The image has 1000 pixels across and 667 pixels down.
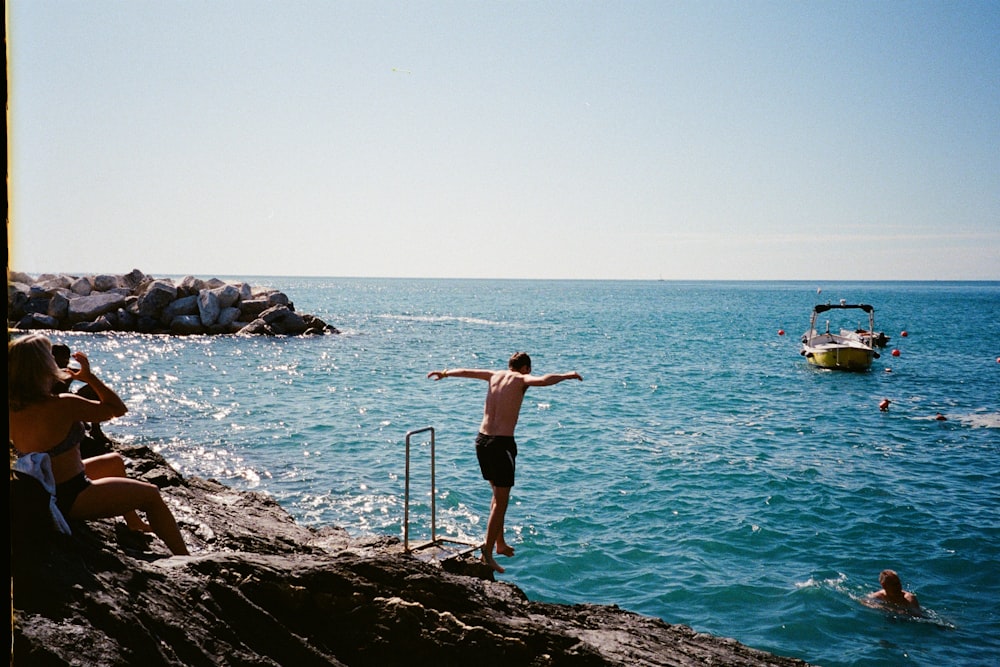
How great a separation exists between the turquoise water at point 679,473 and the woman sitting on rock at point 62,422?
7.61 m

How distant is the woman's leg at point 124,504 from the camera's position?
16.6ft

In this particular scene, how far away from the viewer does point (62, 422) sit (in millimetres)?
4812

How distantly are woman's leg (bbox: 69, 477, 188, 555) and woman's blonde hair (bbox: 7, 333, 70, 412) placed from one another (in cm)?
87

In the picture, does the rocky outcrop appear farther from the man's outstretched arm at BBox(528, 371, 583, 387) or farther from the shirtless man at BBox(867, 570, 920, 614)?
the shirtless man at BBox(867, 570, 920, 614)

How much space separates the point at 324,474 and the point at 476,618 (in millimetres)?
12894

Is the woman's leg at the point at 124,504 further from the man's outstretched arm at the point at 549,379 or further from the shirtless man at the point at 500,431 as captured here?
the man's outstretched arm at the point at 549,379

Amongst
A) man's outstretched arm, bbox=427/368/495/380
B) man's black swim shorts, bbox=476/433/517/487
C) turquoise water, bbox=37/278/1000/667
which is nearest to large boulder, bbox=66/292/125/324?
turquoise water, bbox=37/278/1000/667

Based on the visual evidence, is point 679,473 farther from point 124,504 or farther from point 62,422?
point 62,422

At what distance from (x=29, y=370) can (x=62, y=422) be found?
571 mm

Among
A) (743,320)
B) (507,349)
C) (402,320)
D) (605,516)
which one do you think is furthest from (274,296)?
(743,320)

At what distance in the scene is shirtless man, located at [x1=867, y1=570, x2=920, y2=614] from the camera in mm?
11203

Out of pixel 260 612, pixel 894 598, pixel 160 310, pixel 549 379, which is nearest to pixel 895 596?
pixel 894 598

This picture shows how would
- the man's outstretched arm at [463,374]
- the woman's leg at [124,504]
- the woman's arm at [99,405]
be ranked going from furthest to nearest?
the man's outstretched arm at [463,374]
the woman's leg at [124,504]
the woman's arm at [99,405]

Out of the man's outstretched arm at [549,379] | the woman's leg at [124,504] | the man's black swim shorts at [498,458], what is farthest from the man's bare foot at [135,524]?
the man's outstretched arm at [549,379]
